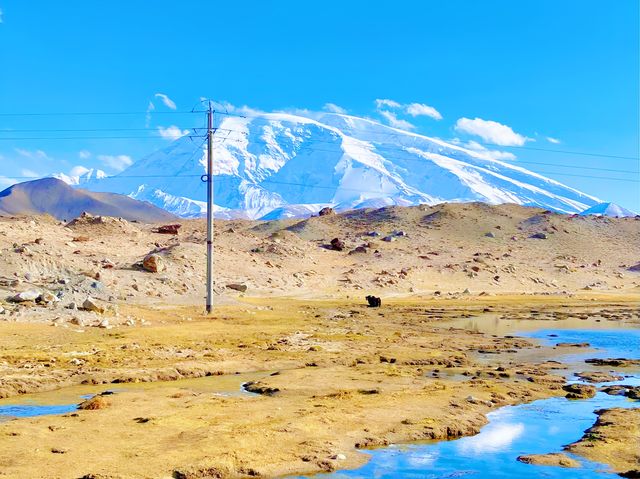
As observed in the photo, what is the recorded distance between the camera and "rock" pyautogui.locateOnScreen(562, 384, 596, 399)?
20859mm

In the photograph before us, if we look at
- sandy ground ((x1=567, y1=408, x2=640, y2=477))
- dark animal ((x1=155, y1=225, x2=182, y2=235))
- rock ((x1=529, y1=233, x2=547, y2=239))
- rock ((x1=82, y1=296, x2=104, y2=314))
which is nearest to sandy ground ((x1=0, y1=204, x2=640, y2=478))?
rock ((x1=82, y1=296, x2=104, y2=314))

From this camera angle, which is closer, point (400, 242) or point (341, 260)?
point (341, 260)

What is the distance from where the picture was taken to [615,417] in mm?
17266

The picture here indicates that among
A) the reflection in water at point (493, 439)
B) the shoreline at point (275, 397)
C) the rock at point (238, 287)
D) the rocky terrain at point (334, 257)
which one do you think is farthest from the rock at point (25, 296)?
the rock at point (238, 287)

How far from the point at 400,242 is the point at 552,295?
27244mm

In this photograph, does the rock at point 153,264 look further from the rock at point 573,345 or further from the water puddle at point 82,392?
the water puddle at point 82,392

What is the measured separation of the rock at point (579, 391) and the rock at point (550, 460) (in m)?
6.90

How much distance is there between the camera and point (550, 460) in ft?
46.2

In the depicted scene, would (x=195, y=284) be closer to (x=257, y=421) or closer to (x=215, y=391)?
(x=215, y=391)

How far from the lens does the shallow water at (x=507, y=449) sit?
525 inches

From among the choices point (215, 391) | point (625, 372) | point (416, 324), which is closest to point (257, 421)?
point (215, 391)

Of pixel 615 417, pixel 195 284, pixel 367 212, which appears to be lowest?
pixel 615 417

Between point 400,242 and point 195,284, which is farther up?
point 400,242

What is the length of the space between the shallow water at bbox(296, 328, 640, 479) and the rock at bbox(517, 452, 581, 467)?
167 millimetres
